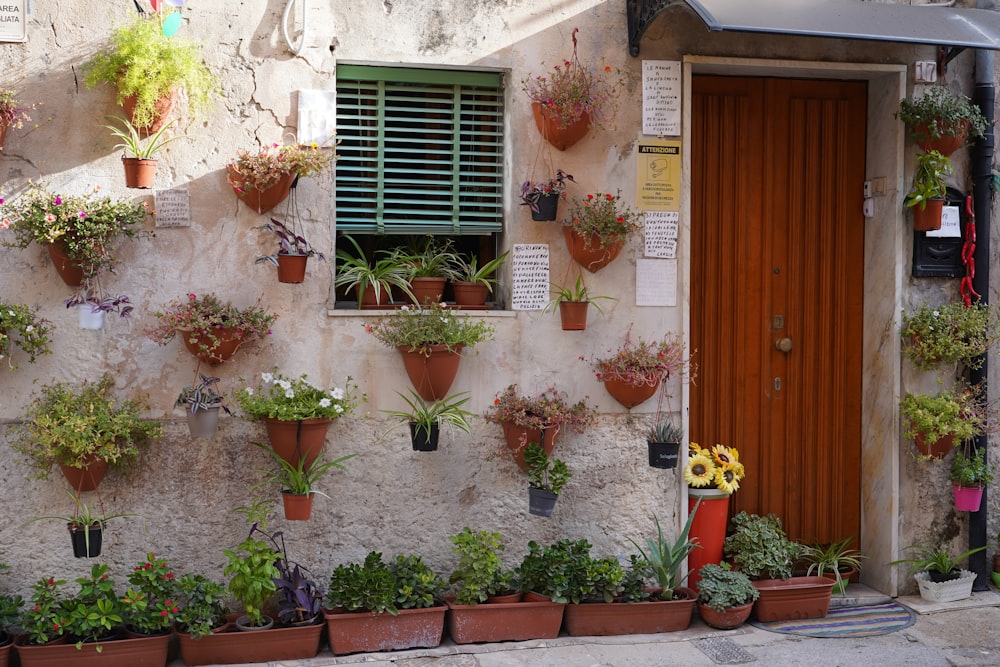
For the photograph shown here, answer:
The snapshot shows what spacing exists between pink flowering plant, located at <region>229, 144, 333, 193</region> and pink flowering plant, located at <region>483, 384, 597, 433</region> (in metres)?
1.54

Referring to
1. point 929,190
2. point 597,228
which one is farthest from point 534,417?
point 929,190

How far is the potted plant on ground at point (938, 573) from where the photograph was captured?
5566 mm

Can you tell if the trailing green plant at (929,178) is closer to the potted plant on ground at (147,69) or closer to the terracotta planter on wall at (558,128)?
the terracotta planter on wall at (558,128)

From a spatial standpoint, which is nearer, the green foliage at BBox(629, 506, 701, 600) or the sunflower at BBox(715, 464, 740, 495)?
the green foliage at BBox(629, 506, 701, 600)

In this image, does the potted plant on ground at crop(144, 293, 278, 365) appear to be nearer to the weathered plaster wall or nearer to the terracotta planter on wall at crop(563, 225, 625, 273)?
the weathered plaster wall

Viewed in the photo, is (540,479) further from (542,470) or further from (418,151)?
(418,151)

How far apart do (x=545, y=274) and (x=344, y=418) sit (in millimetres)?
1315

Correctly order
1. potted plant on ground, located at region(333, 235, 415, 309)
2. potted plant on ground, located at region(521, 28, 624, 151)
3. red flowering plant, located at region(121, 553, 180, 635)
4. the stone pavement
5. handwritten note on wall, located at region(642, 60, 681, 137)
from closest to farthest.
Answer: red flowering plant, located at region(121, 553, 180, 635)
the stone pavement
potted plant on ground, located at region(521, 28, 624, 151)
potted plant on ground, located at region(333, 235, 415, 309)
handwritten note on wall, located at region(642, 60, 681, 137)

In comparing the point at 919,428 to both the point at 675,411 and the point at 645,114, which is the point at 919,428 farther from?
the point at 645,114

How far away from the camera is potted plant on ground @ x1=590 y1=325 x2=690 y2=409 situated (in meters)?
5.21

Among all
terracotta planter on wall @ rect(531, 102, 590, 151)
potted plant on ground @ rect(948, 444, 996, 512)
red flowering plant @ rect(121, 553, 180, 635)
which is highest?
terracotta planter on wall @ rect(531, 102, 590, 151)

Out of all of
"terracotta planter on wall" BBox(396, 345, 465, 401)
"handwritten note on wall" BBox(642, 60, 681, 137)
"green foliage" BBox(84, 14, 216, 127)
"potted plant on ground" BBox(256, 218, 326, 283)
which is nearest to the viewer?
"green foliage" BBox(84, 14, 216, 127)

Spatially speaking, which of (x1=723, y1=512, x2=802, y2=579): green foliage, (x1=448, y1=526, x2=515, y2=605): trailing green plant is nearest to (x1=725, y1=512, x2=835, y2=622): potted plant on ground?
(x1=723, y1=512, x2=802, y2=579): green foliage

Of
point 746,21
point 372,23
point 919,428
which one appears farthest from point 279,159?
point 919,428
